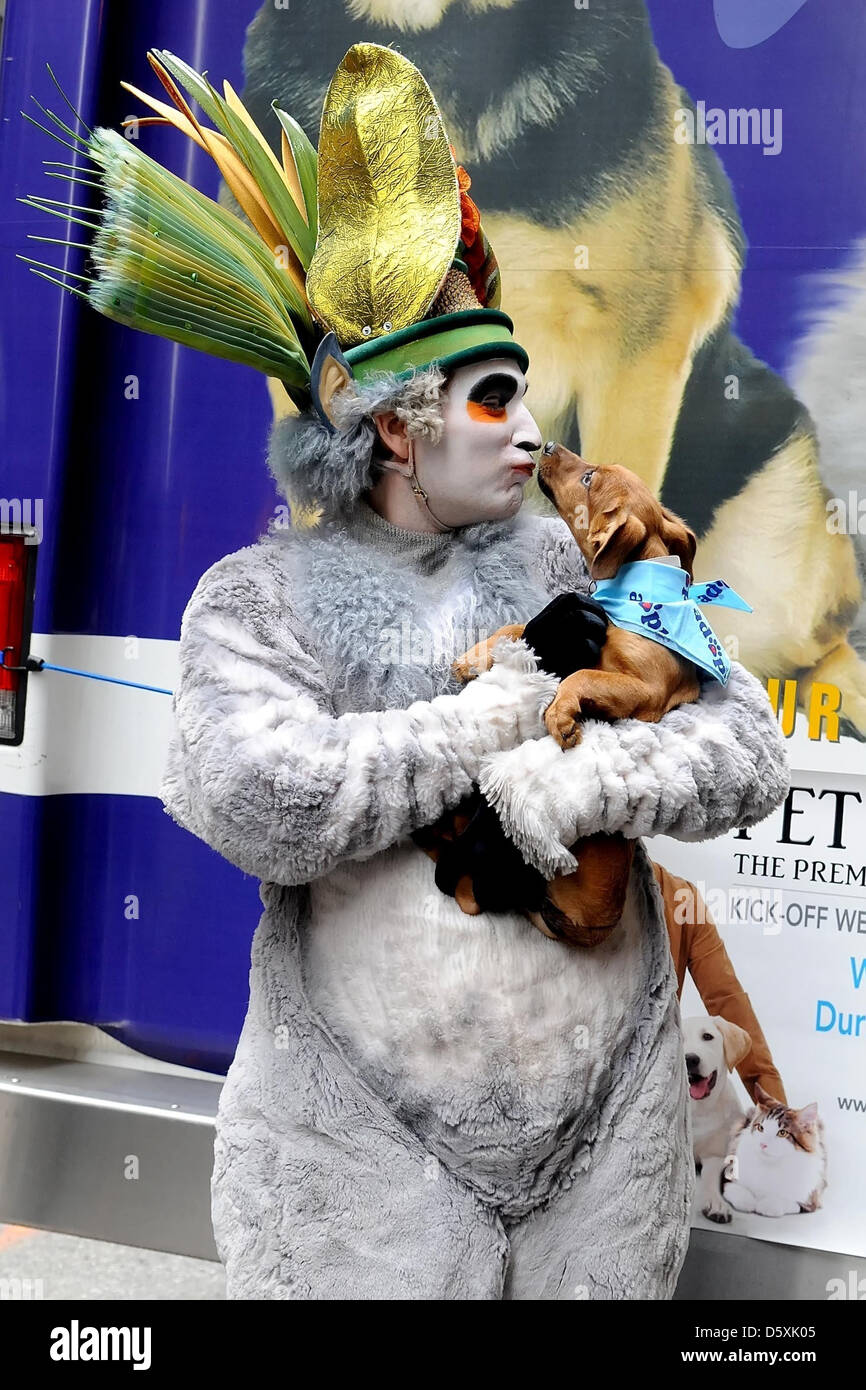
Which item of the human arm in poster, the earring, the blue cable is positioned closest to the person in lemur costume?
Result: the earring

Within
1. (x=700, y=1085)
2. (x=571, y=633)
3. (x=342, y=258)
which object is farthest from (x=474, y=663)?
(x=700, y=1085)

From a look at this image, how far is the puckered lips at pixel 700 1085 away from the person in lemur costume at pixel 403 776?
2.57ft

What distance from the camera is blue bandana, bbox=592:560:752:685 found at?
1.63m

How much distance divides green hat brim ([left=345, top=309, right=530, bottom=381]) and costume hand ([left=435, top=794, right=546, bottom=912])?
0.60 meters

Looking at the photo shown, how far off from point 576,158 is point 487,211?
0.20 m

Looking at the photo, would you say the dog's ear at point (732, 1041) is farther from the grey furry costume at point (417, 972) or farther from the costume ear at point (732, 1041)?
the grey furry costume at point (417, 972)

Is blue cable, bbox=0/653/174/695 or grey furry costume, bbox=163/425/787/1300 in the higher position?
blue cable, bbox=0/653/174/695

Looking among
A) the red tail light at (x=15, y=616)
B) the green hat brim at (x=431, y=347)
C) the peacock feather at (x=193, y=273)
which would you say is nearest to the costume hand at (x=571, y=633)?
the green hat brim at (x=431, y=347)

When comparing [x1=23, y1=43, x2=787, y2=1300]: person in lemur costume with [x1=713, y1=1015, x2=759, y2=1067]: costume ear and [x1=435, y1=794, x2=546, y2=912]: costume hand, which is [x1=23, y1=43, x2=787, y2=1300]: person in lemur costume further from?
[x1=713, y1=1015, x2=759, y2=1067]: costume ear

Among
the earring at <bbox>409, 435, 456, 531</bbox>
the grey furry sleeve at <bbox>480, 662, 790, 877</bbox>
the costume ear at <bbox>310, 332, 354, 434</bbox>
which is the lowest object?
the grey furry sleeve at <bbox>480, 662, 790, 877</bbox>

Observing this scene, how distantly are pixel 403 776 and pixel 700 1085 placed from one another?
51.8 inches

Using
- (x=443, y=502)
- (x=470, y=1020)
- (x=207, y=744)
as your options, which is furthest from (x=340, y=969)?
(x=443, y=502)

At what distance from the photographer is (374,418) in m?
1.86

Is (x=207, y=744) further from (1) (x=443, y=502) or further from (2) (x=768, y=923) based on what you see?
(2) (x=768, y=923)
